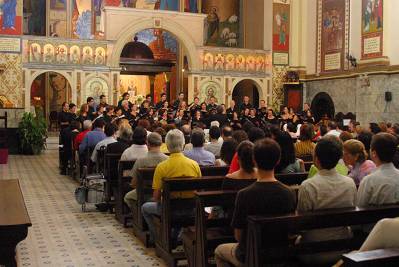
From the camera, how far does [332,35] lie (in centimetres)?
2077

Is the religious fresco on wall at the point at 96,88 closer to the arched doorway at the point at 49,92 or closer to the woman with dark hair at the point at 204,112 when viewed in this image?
the woman with dark hair at the point at 204,112

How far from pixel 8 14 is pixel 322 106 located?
12.7 m

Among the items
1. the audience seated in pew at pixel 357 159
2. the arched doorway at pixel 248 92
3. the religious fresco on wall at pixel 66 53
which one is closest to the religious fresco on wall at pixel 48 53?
the religious fresco on wall at pixel 66 53

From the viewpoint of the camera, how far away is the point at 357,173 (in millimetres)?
5543

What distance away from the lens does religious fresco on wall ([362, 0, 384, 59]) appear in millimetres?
17812

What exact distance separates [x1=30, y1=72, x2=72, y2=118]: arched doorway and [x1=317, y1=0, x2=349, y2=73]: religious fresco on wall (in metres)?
11.9

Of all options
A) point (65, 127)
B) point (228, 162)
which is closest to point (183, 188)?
point (228, 162)

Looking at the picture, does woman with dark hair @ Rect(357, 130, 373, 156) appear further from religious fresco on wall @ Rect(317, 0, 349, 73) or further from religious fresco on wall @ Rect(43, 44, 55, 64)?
religious fresco on wall @ Rect(43, 44, 55, 64)

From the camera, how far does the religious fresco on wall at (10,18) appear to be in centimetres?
1841

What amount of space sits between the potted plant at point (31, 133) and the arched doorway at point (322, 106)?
10917mm

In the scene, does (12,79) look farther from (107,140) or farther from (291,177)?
(291,177)

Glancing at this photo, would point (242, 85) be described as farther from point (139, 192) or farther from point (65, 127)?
point (139, 192)

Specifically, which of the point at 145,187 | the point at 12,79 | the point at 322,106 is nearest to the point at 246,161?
the point at 145,187

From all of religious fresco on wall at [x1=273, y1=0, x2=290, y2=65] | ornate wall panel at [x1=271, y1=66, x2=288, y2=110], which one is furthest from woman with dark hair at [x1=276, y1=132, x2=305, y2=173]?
religious fresco on wall at [x1=273, y1=0, x2=290, y2=65]
